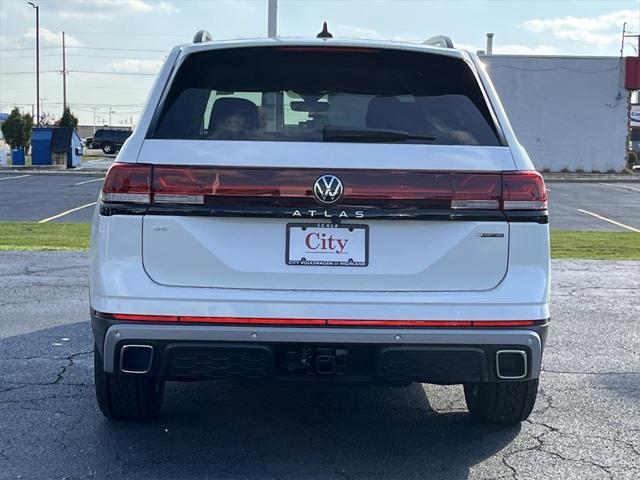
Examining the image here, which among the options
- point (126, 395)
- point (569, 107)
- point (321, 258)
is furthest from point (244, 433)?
point (569, 107)

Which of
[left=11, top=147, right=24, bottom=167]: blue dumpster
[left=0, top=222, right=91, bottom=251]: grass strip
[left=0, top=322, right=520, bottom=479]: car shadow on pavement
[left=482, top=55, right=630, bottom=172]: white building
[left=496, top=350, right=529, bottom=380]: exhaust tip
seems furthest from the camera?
[left=482, top=55, right=630, bottom=172]: white building

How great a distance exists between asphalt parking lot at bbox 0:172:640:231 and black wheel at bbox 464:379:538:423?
51.1 ft

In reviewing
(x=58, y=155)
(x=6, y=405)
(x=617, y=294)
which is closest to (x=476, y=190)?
(x=6, y=405)

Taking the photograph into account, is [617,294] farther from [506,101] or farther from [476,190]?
[506,101]

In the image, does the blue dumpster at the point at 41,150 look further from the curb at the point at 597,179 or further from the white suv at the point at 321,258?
the white suv at the point at 321,258

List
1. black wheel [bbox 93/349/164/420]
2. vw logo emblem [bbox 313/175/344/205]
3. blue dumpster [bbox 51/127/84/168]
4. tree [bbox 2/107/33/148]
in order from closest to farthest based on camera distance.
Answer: vw logo emblem [bbox 313/175/344/205] → black wheel [bbox 93/349/164/420] → blue dumpster [bbox 51/127/84/168] → tree [bbox 2/107/33/148]

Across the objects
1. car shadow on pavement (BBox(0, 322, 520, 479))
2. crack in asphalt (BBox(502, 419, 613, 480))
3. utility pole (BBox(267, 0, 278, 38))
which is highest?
utility pole (BBox(267, 0, 278, 38))

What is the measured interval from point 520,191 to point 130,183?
5.38 ft

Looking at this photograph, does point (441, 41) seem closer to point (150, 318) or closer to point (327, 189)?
point (327, 189)

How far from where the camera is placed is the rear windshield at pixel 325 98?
394 cm

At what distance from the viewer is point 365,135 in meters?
3.90

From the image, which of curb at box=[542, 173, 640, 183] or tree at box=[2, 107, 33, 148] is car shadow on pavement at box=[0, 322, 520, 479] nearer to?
curb at box=[542, 173, 640, 183]

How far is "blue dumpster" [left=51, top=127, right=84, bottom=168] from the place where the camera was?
1619 inches

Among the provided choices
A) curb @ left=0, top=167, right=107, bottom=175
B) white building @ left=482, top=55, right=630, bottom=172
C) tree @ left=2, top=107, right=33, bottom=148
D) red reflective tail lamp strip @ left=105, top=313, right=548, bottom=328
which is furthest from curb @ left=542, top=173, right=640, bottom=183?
red reflective tail lamp strip @ left=105, top=313, right=548, bottom=328
